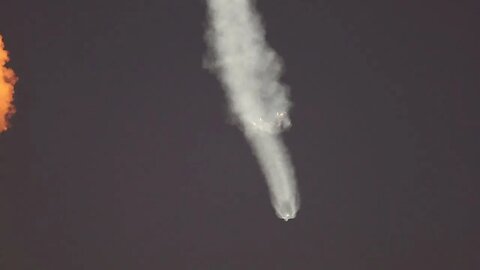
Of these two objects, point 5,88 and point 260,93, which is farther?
point 5,88

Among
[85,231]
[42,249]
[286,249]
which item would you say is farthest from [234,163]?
[42,249]

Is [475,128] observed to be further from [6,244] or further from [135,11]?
[6,244]

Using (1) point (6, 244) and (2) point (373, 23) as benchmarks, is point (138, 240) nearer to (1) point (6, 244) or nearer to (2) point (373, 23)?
(1) point (6, 244)

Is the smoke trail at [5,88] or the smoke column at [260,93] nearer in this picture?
the smoke column at [260,93]

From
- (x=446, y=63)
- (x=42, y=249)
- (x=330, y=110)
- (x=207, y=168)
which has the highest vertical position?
(x=446, y=63)

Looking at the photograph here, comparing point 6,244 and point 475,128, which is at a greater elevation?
point 475,128

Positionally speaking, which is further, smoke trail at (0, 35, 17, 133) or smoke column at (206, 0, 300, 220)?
smoke trail at (0, 35, 17, 133)

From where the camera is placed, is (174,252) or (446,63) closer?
(446,63)
